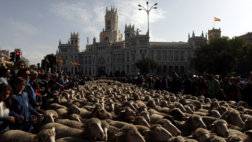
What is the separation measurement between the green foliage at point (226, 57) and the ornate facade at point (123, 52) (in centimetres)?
5769

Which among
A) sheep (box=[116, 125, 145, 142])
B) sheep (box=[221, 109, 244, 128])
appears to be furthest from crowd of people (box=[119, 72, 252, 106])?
sheep (box=[116, 125, 145, 142])

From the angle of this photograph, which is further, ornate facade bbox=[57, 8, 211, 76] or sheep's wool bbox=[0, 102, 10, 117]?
ornate facade bbox=[57, 8, 211, 76]

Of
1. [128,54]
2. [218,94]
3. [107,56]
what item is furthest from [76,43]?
[218,94]

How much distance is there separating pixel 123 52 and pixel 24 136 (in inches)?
6189

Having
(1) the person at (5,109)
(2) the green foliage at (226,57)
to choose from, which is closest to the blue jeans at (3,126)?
(1) the person at (5,109)

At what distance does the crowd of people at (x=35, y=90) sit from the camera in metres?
9.00

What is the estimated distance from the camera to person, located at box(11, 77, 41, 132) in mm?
9352

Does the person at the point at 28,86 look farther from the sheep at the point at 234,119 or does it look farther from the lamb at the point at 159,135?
the sheep at the point at 234,119

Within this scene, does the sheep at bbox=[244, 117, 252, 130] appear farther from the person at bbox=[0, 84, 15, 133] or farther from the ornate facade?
the ornate facade

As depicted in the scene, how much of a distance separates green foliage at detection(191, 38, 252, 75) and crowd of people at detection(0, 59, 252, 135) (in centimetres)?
5005

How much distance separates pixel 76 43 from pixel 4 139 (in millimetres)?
188263

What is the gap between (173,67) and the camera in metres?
155

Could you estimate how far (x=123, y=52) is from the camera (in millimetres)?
166125

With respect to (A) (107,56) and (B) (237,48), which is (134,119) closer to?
(B) (237,48)
